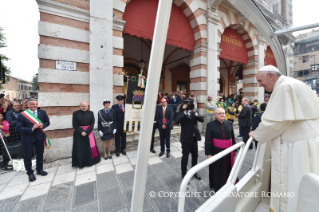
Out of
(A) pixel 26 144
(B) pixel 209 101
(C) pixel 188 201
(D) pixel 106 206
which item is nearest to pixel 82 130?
(A) pixel 26 144

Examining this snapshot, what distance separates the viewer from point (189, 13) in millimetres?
6086

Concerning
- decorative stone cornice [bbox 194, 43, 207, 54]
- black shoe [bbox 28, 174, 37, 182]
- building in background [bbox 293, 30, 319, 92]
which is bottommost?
black shoe [bbox 28, 174, 37, 182]

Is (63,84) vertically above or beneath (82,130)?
above

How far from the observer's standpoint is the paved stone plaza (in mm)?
2246

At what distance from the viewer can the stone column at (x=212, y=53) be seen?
6360 millimetres

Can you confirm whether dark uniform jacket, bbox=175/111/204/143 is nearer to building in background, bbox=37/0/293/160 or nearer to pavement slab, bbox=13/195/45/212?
building in background, bbox=37/0/293/160

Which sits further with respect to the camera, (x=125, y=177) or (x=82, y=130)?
(x=82, y=130)

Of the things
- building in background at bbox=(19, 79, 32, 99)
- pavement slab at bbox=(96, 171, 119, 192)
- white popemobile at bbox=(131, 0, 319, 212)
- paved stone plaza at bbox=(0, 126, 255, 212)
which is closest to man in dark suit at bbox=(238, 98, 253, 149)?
paved stone plaza at bbox=(0, 126, 255, 212)

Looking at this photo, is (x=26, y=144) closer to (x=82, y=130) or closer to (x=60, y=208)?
(x=82, y=130)

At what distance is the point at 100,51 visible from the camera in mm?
4242

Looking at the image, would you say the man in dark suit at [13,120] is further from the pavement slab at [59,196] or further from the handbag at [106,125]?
the pavement slab at [59,196]

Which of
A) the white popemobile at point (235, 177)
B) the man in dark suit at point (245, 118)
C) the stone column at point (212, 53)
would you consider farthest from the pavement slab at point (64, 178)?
the stone column at point (212, 53)

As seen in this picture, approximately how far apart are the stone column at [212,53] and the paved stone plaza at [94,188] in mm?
3912

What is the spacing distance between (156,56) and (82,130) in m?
3.47
